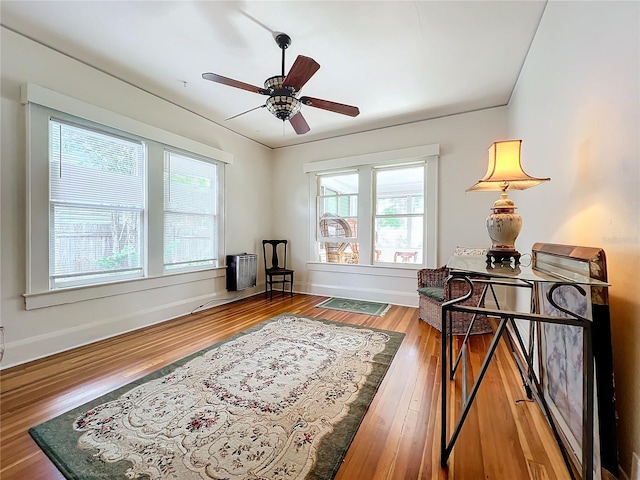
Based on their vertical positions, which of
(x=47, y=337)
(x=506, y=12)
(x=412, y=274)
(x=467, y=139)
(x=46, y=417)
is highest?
(x=506, y=12)

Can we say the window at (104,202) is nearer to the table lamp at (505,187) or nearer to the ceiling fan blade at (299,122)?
the ceiling fan blade at (299,122)

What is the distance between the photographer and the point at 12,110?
2.28 metres

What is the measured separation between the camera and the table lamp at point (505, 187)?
165 centimetres

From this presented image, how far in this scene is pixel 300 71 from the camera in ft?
6.63

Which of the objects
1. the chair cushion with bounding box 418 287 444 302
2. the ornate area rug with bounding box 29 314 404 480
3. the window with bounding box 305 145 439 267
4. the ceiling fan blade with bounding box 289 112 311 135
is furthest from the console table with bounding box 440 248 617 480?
the window with bounding box 305 145 439 267

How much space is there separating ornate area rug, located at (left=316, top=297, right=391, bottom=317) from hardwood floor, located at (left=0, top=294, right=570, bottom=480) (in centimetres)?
89

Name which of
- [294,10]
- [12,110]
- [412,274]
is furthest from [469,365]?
[12,110]

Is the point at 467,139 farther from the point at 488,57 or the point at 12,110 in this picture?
the point at 12,110

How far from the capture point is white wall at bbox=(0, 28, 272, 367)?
2.26 metres

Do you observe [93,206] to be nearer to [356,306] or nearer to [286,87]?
[286,87]

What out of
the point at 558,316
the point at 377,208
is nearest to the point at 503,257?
the point at 558,316

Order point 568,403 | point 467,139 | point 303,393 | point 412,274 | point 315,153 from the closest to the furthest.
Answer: point 568,403 < point 303,393 < point 467,139 < point 412,274 < point 315,153

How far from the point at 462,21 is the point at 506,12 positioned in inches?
12.1

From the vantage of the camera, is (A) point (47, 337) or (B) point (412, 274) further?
(B) point (412, 274)
